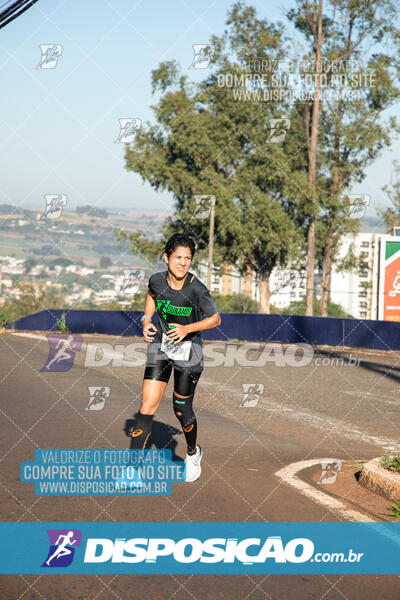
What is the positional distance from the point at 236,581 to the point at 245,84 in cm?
4630

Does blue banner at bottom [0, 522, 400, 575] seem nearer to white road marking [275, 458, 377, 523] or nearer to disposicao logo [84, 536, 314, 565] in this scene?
disposicao logo [84, 536, 314, 565]

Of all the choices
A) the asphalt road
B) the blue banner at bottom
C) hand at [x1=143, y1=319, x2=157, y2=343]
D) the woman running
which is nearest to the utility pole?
the asphalt road

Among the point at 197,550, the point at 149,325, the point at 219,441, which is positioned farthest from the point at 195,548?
the point at 219,441

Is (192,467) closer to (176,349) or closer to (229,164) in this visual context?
(176,349)

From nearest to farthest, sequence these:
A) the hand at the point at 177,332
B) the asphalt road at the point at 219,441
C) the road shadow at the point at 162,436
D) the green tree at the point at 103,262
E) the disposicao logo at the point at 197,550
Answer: the asphalt road at the point at 219,441
the disposicao logo at the point at 197,550
the hand at the point at 177,332
the road shadow at the point at 162,436
the green tree at the point at 103,262

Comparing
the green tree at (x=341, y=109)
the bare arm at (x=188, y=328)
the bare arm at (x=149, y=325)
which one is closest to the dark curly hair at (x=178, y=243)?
the bare arm at (x=149, y=325)

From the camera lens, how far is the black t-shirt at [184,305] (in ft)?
18.6

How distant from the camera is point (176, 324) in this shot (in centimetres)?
561

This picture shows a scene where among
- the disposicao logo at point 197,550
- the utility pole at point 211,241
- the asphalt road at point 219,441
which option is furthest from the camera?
the utility pole at point 211,241

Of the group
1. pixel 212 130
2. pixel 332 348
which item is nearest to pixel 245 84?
pixel 212 130

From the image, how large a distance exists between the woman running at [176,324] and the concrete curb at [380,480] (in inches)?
61.7

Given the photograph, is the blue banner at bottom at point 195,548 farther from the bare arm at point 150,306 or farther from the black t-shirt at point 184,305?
the bare arm at point 150,306

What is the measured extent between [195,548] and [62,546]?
30.9 inches

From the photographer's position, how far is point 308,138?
4659 centimetres
